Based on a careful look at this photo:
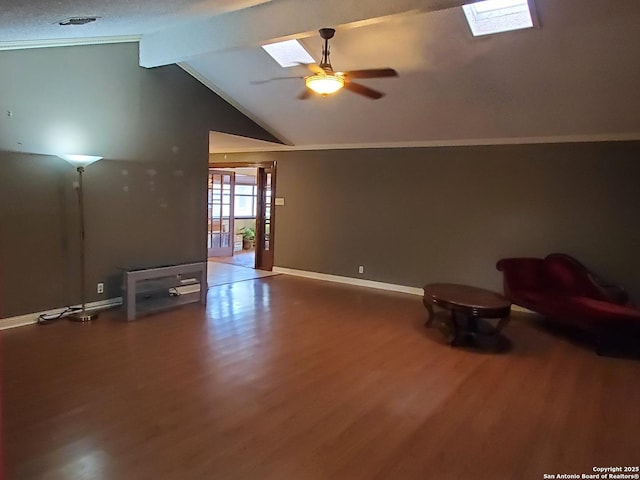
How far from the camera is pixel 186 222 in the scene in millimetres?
6129

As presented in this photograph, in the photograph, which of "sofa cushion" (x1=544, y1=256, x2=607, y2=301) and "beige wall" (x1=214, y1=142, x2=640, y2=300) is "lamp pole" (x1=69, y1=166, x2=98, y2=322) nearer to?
"beige wall" (x1=214, y1=142, x2=640, y2=300)

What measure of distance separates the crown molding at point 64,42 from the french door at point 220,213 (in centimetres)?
461

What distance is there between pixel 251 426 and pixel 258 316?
2.52m

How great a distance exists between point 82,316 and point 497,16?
17.0 feet

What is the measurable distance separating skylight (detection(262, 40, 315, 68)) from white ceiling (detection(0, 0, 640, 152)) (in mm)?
95

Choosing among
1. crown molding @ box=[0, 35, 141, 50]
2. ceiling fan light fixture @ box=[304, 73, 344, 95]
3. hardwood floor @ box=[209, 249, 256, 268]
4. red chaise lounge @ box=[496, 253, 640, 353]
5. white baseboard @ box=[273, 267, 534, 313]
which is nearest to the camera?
ceiling fan light fixture @ box=[304, 73, 344, 95]

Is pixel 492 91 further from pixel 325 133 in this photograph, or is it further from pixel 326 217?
pixel 326 217

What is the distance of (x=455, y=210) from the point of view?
21.1ft

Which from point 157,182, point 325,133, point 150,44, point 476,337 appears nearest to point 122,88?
point 150,44

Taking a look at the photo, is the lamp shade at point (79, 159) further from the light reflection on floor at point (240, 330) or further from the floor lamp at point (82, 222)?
the light reflection on floor at point (240, 330)

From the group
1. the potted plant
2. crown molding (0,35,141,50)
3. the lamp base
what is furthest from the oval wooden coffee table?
the potted plant

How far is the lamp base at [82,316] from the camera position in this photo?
187 inches

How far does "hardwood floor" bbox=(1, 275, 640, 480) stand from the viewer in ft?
7.81

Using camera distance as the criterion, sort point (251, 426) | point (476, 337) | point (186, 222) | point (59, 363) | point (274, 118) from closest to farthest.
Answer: point (251, 426) → point (59, 363) → point (476, 337) → point (186, 222) → point (274, 118)
